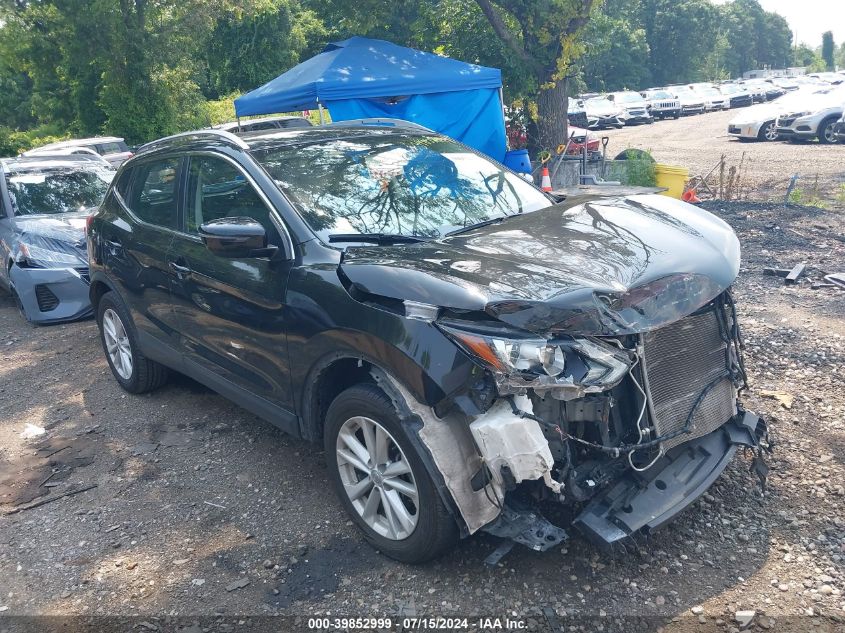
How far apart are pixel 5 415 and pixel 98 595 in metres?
2.86

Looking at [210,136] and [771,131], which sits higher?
[210,136]

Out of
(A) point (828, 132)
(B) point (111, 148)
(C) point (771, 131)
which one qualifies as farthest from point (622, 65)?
(B) point (111, 148)

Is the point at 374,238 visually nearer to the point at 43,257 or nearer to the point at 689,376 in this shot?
the point at 689,376

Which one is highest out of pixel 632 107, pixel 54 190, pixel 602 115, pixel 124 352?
pixel 54 190

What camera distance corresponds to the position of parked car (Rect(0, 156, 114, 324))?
789cm

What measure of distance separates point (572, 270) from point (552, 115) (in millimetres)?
10745

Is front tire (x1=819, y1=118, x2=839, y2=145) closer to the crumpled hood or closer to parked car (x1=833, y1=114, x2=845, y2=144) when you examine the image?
parked car (x1=833, y1=114, x2=845, y2=144)

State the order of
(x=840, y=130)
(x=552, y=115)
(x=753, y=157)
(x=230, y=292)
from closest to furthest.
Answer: (x=230, y=292)
(x=552, y=115)
(x=753, y=157)
(x=840, y=130)

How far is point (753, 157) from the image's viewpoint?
1838 centimetres

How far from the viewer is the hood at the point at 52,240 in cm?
796

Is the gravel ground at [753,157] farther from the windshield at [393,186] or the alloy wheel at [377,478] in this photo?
the alloy wheel at [377,478]

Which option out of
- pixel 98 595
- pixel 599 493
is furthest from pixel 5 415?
pixel 599 493

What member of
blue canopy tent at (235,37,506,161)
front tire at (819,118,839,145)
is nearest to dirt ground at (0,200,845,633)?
blue canopy tent at (235,37,506,161)

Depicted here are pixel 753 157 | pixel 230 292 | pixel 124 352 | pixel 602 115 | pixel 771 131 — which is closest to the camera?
pixel 230 292
